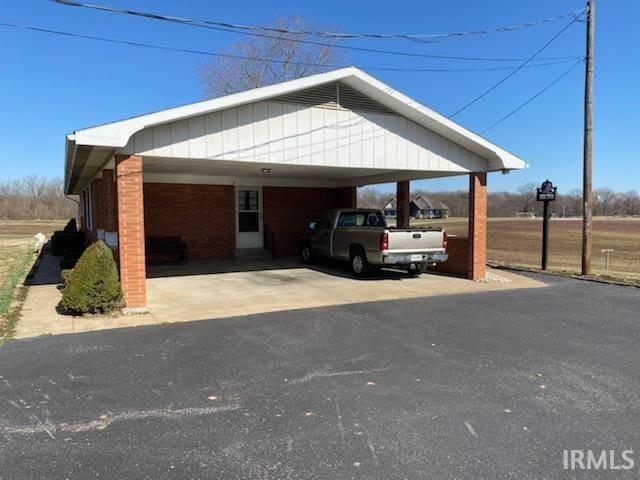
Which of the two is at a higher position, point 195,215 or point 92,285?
point 195,215

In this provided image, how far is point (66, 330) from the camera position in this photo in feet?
22.9

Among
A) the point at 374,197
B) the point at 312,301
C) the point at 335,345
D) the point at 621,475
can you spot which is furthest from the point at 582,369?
the point at 374,197

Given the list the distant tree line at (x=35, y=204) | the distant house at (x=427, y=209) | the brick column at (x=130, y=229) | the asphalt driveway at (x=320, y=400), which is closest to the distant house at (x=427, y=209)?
the distant house at (x=427, y=209)

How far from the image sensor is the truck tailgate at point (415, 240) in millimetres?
11516

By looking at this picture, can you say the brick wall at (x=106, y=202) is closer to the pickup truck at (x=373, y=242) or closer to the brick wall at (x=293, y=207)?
the pickup truck at (x=373, y=242)

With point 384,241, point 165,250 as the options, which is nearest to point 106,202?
point 165,250

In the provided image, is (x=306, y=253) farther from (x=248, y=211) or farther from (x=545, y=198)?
(x=545, y=198)

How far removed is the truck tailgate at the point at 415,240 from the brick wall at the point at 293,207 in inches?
262

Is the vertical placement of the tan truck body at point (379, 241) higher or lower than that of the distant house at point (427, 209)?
lower

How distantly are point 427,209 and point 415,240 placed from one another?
108 m

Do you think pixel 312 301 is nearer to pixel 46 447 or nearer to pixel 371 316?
pixel 371 316

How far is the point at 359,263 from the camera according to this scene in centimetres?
1261

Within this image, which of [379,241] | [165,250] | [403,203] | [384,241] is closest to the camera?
[384,241]

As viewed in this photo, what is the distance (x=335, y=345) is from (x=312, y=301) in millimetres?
3066
